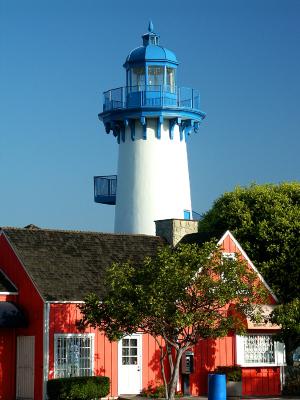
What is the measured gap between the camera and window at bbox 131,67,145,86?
5369 centimetres

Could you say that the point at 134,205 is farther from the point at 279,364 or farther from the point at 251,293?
the point at 251,293

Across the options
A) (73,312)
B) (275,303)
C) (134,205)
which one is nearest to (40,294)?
(73,312)

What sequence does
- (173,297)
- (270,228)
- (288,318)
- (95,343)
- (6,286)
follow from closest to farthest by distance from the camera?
1. (173,297)
2. (95,343)
3. (6,286)
4. (288,318)
5. (270,228)

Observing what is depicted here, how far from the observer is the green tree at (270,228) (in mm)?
42250

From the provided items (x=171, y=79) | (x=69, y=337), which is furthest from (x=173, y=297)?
(x=171, y=79)

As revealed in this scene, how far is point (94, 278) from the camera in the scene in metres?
38.3

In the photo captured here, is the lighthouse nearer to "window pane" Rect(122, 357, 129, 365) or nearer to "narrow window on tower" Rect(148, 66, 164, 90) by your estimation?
"narrow window on tower" Rect(148, 66, 164, 90)

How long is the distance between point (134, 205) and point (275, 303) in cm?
1407

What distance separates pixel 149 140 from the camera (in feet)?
175

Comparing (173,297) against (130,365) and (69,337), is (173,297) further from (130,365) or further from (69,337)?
(130,365)

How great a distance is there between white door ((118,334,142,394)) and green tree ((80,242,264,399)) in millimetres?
4551

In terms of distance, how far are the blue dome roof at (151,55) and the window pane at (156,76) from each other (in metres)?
0.67

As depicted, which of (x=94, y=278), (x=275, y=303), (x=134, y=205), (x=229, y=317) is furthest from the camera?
(x=134, y=205)

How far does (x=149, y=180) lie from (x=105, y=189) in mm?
4193
